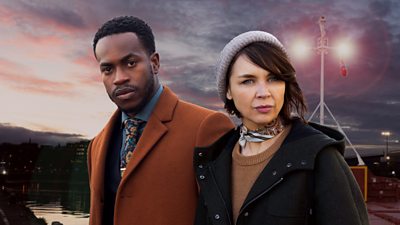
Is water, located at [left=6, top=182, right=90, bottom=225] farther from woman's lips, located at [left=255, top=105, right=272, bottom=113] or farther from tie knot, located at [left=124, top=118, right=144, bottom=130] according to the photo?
woman's lips, located at [left=255, top=105, right=272, bottom=113]

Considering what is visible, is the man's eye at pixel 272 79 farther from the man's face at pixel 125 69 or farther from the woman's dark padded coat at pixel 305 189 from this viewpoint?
the man's face at pixel 125 69

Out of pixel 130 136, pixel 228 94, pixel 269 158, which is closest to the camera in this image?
pixel 269 158

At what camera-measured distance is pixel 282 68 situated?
8.67 feet

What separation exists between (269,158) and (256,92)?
331mm

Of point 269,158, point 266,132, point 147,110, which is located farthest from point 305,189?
point 147,110

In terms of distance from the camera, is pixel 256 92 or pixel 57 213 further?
pixel 57 213

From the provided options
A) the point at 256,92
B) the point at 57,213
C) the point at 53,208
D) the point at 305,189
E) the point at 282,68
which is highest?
the point at 282,68

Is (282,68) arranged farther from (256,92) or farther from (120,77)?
(120,77)

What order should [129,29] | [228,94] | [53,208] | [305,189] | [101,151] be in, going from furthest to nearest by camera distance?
[53,208], [101,151], [129,29], [228,94], [305,189]

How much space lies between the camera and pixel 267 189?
2453mm

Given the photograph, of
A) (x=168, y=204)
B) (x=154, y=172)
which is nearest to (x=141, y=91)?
(x=154, y=172)

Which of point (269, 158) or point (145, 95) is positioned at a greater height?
point (145, 95)

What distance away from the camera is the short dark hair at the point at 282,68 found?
2627mm

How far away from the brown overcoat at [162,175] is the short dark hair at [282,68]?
63 centimetres
